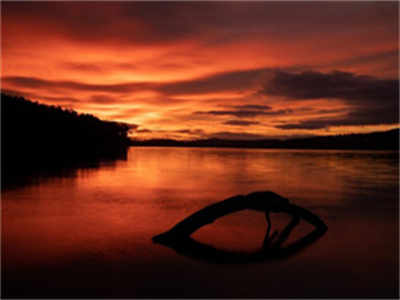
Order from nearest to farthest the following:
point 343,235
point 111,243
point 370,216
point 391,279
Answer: point 391,279 → point 111,243 → point 343,235 → point 370,216

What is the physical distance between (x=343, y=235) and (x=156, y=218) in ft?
24.9

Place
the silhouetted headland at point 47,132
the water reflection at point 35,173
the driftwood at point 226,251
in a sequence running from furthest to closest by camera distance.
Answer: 1. the silhouetted headland at point 47,132
2. the water reflection at point 35,173
3. the driftwood at point 226,251

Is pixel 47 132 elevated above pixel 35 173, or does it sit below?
above

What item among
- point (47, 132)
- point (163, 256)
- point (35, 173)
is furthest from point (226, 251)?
point (47, 132)

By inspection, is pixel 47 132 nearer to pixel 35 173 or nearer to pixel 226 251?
pixel 35 173

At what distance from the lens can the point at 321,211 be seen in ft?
60.1

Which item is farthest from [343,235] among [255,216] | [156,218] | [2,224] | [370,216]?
[2,224]

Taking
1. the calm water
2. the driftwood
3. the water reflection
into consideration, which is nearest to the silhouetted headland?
the water reflection

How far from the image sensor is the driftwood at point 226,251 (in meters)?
10.2

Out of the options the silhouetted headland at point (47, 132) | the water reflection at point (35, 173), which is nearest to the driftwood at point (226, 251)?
the water reflection at point (35, 173)

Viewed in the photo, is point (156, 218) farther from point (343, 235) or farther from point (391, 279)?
point (391, 279)

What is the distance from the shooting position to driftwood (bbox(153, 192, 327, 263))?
10242 millimetres

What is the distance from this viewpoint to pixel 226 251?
35.0 ft

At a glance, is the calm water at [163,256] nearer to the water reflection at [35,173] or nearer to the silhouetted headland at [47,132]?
the water reflection at [35,173]
